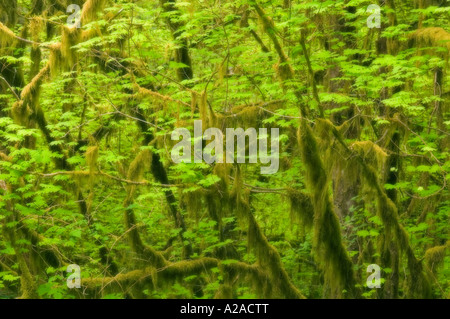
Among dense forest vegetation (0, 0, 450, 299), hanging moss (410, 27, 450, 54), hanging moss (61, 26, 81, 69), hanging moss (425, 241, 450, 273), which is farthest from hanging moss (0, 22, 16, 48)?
hanging moss (425, 241, 450, 273)

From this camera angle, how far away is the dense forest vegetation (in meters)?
7.31

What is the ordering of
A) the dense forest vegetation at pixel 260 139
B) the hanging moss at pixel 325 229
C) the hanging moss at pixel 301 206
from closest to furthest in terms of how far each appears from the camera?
the hanging moss at pixel 325 229 → the dense forest vegetation at pixel 260 139 → the hanging moss at pixel 301 206

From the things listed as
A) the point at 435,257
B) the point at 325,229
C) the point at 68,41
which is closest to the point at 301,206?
the point at 325,229

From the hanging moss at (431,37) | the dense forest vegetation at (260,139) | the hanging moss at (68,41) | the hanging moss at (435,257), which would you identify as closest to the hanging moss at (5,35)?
the dense forest vegetation at (260,139)

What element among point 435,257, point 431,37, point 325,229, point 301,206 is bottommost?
point 435,257

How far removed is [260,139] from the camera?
27.8 ft

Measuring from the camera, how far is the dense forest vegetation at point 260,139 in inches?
288

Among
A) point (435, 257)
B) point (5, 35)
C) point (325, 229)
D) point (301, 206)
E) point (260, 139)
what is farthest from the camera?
point (5, 35)

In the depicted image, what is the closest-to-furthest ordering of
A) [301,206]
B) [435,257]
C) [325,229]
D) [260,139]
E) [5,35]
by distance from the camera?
1. [325,229]
2. [435,257]
3. [301,206]
4. [260,139]
5. [5,35]

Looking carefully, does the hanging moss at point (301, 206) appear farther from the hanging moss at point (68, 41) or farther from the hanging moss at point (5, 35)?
the hanging moss at point (5, 35)

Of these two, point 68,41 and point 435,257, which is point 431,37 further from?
point 68,41

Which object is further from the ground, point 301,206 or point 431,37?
point 431,37

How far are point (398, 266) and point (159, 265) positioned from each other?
3.72 metres
